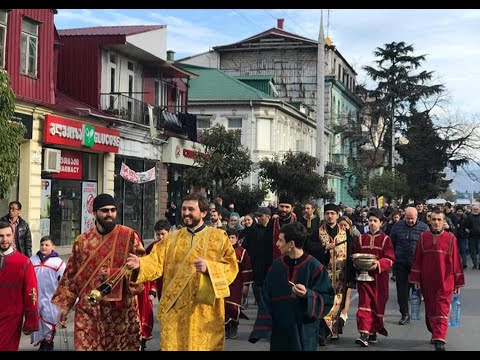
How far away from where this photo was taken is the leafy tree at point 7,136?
43.4 feet

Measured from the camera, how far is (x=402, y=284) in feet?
42.4

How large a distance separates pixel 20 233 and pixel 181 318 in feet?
23.6

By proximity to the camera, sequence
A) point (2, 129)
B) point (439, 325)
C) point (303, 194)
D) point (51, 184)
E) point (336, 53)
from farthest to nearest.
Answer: point (336, 53), point (303, 194), point (51, 184), point (2, 129), point (439, 325)

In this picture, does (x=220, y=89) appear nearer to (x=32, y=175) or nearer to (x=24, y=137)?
(x=32, y=175)

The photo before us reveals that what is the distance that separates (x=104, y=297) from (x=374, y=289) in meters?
4.79

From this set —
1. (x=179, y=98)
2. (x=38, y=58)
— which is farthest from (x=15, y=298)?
(x=179, y=98)

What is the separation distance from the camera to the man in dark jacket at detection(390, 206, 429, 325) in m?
12.8

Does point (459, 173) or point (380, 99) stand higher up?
point (380, 99)

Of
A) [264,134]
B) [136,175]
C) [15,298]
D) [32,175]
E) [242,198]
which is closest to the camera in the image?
[15,298]

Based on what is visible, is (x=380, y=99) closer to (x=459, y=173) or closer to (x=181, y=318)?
(x=459, y=173)

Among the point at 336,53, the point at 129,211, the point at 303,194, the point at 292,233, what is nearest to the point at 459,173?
the point at 336,53

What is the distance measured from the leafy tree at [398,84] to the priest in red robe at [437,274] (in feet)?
158

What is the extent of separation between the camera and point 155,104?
109 ft

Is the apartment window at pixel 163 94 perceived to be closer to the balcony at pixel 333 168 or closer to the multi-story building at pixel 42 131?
the multi-story building at pixel 42 131
